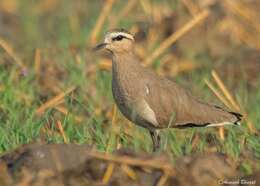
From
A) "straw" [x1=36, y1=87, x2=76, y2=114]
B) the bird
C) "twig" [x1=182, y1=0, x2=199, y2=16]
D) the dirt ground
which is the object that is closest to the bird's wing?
the bird

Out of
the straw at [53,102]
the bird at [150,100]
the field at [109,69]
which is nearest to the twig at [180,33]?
the field at [109,69]

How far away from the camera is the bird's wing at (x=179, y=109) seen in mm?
7965

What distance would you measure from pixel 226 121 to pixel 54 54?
392 cm

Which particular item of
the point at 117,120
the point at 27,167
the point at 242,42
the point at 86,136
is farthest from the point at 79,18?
the point at 27,167

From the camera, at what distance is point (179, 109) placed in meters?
8.16

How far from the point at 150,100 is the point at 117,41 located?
2.24 feet

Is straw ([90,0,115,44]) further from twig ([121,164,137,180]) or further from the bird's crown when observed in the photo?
twig ([121,164,137,180])

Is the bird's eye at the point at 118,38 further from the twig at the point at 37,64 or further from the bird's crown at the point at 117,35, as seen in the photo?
the twig at the point at 37,64

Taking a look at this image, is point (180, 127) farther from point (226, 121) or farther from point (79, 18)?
point (79, 18)

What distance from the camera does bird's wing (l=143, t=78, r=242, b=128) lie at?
7.96m

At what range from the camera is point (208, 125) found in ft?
26.8

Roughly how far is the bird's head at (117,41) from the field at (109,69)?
0.59 meters

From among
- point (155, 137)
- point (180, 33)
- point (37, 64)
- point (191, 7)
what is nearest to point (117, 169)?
point (155, 137)

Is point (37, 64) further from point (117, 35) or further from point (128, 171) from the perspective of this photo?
point (128, 171)
